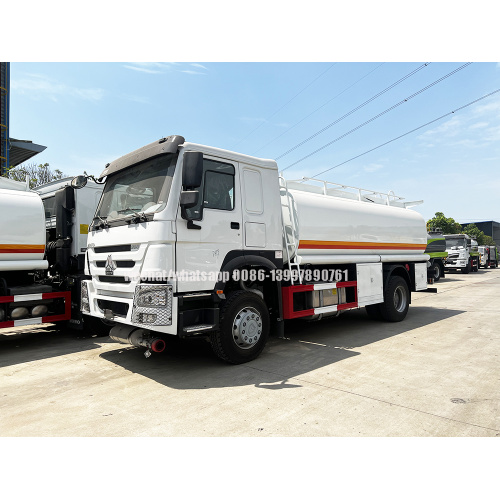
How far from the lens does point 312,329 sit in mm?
7730

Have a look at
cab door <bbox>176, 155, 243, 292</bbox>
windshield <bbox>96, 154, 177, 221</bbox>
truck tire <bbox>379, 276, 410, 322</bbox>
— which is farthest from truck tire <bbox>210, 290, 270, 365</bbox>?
truck tire <bbox>379, 276, 410, 322</bbox>

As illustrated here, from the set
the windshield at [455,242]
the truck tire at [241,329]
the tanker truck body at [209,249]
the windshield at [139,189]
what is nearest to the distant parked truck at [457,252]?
the windshield at [455,242]

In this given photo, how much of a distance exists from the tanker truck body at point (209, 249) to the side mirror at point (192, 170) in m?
0.01

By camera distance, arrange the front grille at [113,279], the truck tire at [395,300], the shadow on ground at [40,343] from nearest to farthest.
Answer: the front grille at [113,279] < the shadow on ground at [40,343] < the truck tire at [395,300]

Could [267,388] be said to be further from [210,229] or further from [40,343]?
[40,343]

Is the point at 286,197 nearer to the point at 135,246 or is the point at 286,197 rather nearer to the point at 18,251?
the point at 135,246

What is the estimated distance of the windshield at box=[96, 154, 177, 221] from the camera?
4629mm

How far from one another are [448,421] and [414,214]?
272 inches

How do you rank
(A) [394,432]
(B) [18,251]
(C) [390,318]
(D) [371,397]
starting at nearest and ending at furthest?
1. (A) [394,432]
2. (D) [371,397]
3. (B) [18,251]
4. (C) [390,318]

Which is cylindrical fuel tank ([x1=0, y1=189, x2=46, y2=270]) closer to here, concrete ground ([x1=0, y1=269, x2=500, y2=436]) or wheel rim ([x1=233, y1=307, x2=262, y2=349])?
concrete ground ([x1=0, y1=269, x2=500, y2=436])

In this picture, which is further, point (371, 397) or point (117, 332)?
point (117, 332)

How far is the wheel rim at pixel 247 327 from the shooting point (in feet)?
16.6

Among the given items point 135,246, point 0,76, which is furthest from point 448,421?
point 0,76

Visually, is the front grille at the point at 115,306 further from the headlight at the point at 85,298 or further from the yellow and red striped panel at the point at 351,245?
the yellow and red striped panel at the point at 351,245
